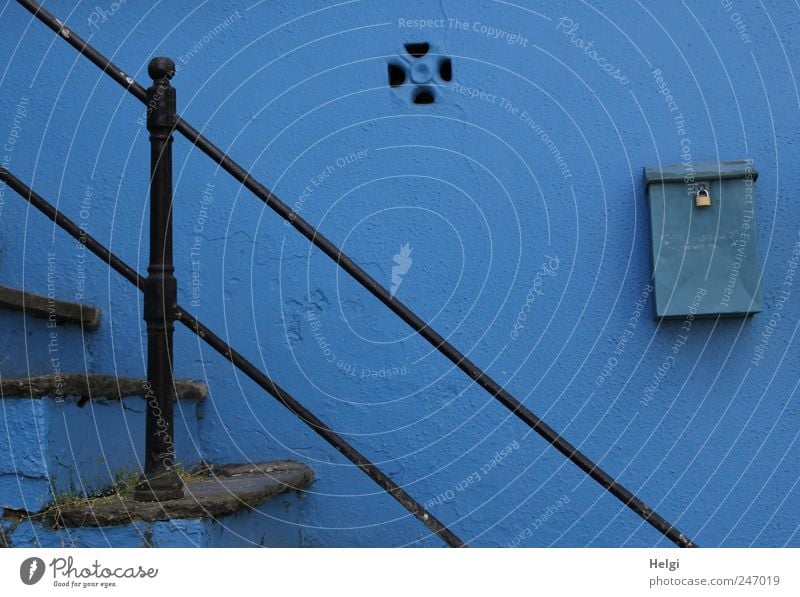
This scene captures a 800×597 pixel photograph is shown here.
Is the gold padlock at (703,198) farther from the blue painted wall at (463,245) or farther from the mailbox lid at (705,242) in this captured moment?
the blue painted wall at (463,245)

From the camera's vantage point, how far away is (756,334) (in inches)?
121

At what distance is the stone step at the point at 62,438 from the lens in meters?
2.40

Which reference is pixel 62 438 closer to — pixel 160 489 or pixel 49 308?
pixel 160 489

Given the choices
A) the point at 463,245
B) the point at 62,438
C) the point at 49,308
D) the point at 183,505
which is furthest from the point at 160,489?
the point at 463,245

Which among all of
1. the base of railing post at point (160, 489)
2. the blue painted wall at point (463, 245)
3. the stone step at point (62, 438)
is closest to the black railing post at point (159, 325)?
the base of railing post at point (160, 489)

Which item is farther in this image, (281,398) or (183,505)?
(281,398)

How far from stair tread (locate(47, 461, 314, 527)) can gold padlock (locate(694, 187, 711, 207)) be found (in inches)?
50.8

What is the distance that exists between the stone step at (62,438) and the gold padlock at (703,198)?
1.53 m

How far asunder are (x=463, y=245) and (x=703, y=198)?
651 mm

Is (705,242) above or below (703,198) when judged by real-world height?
below

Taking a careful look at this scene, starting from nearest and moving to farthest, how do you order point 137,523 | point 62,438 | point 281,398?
point 137,523, point 62,438, point 281,398

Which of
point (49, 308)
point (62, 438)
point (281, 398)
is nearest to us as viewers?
point (62, 438)

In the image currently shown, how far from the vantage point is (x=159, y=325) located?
242 centimetres
